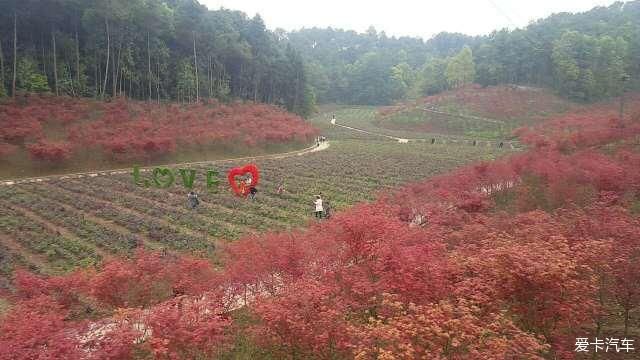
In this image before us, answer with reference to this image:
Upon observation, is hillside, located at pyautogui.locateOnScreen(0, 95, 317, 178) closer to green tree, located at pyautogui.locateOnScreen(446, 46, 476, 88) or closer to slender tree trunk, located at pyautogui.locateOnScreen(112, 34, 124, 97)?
slender tree trunk, located at pyautogui.locateOnScreen(112, 34, 124, 97)

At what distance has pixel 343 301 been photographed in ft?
38.9

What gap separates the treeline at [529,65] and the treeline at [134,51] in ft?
148

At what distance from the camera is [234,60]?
73.7 metres

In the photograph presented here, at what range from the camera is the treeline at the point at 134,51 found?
48.9 m

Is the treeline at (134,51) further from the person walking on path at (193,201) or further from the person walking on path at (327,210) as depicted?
the person walking on path at (327,210)

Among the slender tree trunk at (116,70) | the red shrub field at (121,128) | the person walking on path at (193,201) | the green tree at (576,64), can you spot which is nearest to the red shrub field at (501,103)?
the green tree at (576,64)

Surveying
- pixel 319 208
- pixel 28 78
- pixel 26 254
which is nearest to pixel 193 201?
pixel 319 208

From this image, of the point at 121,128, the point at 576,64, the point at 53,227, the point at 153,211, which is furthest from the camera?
the point at 576,64

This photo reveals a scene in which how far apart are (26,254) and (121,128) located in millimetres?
26097

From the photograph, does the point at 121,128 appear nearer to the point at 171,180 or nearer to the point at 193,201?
the point at 171,180

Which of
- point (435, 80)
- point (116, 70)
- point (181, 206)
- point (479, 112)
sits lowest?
point (181, 206)

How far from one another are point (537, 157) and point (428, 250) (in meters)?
20.8

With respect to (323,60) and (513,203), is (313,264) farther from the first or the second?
(323,60)

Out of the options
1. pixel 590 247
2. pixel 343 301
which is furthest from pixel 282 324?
pixel 590 247
